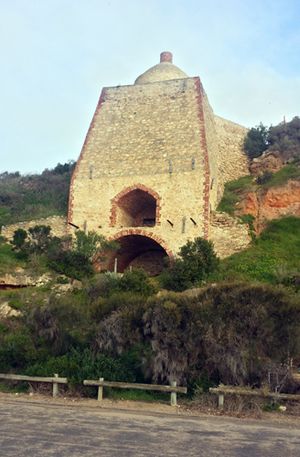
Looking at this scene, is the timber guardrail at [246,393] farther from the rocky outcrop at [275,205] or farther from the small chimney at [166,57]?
the small chimney at [166,57]

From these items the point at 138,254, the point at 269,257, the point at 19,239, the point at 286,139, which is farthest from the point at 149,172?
the point at 286,139

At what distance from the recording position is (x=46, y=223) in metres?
22.0

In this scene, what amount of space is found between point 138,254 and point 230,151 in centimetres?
800

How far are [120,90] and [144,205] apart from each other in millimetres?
5978

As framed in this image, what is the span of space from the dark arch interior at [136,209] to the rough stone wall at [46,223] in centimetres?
255

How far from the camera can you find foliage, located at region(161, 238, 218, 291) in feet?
54.9

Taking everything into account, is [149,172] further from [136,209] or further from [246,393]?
[246,393]

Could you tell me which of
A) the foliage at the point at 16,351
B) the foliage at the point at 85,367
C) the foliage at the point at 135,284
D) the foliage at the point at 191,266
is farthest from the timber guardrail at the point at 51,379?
the foliage at the point at 191,266

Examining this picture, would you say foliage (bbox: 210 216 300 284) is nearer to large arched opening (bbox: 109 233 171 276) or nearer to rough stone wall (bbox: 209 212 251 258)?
rough stone wall (bbox: 209 212 251 258)

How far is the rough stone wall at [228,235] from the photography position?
2006cm

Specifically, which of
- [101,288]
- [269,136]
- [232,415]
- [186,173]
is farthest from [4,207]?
[232,415]

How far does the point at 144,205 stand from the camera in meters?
23.4

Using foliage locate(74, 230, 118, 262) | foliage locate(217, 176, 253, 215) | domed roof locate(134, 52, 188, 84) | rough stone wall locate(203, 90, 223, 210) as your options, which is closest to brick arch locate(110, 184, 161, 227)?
foliage locate(74, 230, 118, 262)

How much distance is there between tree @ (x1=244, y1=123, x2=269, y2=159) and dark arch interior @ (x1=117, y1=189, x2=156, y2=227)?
745 cm
